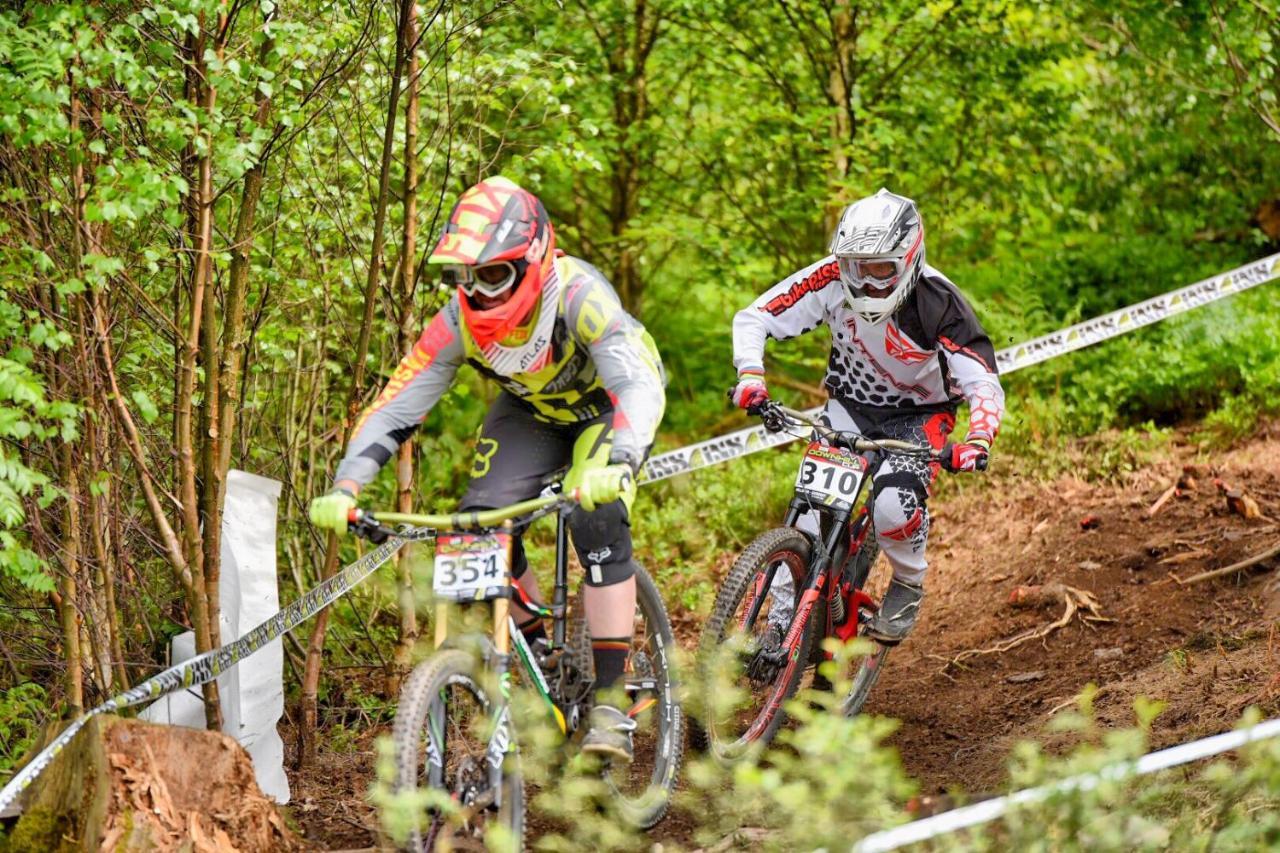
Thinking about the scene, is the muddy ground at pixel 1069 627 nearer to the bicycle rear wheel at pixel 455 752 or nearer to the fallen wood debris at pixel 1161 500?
the fallen wood debris at pixel 1161 500

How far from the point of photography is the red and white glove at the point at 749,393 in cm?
546

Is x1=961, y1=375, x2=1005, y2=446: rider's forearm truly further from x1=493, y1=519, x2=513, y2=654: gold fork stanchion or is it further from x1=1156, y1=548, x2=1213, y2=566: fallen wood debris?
x1=1156, y1=548, x2=1213, y2=566: fallen wood debris

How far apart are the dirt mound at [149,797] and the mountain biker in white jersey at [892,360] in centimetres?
209

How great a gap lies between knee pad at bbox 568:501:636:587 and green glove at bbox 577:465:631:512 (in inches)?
20.1

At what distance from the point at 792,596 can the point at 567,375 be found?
4.86 feet

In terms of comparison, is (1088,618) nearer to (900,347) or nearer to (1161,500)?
(1161,500)

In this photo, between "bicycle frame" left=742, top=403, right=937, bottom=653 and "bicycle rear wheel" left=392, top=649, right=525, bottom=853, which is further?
"bicycle frame" left=742, top=403, right=937, bottom=653

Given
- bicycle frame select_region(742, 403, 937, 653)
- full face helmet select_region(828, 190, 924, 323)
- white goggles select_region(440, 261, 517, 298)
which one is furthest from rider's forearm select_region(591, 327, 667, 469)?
full face helmet select_region(828, 190, 924, 323)

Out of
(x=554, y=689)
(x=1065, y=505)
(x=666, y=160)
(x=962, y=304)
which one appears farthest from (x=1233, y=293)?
(x=554, y=689)

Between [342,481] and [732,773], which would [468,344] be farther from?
[732,773]

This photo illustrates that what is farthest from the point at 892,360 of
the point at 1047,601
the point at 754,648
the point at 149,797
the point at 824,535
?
the point at 149,797

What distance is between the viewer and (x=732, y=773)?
5.20 meters

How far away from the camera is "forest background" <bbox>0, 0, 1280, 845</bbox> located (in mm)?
4750

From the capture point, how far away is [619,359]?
431 cm
